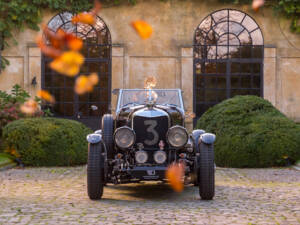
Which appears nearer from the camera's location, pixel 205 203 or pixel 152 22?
pixel 205 203

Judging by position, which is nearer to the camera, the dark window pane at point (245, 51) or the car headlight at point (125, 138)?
the car headlight at point (125, 138)

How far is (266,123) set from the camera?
11.2 m

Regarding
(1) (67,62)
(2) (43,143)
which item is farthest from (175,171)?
(2) (43,143)

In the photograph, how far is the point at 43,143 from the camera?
11.1 m

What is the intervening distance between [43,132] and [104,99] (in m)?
5.62

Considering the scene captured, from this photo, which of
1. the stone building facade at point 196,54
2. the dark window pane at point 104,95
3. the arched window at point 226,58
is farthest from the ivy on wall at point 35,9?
the dark window pane at point 104,95

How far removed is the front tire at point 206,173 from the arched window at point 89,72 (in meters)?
10.2

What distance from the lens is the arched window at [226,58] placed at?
54.5 ft

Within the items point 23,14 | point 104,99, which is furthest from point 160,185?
point 23,14

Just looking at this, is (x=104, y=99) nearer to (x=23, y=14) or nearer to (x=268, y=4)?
(x=23, y=14)

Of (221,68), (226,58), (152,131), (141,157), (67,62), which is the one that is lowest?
(141,157)

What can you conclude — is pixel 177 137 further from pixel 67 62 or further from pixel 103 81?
pixel 103 81

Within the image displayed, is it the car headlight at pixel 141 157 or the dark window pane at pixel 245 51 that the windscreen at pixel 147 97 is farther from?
the dark window pane at pixel 245 51

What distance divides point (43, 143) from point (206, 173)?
5.61m
